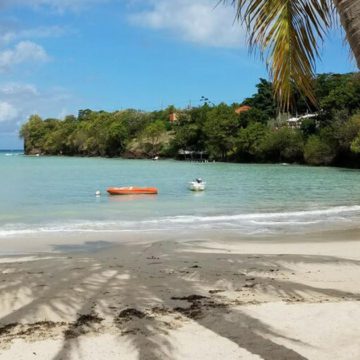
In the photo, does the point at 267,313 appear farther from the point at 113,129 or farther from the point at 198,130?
the point at 113,129

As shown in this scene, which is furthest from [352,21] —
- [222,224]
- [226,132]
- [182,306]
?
[226,132]

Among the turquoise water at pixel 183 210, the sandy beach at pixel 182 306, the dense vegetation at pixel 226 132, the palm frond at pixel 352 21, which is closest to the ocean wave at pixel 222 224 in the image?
the turquoise water at pixel 183 210

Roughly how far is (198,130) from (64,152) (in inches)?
2654

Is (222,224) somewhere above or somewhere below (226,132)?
below

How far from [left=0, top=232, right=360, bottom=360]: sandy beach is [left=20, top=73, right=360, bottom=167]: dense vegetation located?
61.9 ft

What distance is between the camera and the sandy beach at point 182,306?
14.7 ft

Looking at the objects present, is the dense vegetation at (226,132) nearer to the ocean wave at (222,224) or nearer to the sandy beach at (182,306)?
the ocean wave at (222,224)

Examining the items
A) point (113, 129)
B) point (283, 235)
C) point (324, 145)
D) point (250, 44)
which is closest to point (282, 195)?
point (283, 235)

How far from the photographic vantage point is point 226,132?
307ft

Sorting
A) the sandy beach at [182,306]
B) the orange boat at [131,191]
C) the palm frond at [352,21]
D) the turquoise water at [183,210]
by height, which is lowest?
the turquoise water at [183,210]

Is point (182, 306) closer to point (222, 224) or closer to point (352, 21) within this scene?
point (352, 21)

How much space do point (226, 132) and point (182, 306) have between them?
88.8 meters

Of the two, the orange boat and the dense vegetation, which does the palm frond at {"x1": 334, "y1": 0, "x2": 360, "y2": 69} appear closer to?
the dense vegetation

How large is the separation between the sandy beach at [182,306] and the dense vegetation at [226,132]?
61.9 feet
